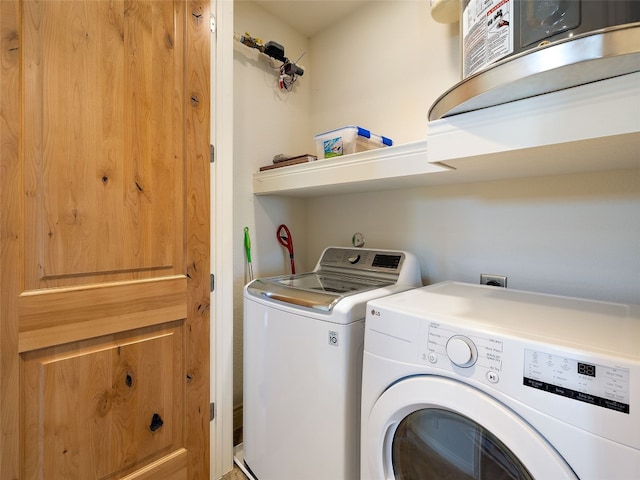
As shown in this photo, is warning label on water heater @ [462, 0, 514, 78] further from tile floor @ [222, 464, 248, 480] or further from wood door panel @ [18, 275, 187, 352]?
tile floor @ [222, 464, 248, 480]

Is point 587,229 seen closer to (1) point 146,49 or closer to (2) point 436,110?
(2) point 436,110

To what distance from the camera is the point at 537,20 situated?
85cm

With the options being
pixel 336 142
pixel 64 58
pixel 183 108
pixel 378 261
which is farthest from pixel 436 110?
pixel 64 58

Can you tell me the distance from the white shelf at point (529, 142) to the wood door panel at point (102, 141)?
818mm

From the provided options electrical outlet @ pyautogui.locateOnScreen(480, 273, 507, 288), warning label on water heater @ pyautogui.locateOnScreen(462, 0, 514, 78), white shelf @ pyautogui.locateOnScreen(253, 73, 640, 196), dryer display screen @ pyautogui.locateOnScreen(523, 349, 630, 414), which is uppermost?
warning label on water heater @ pyautogui.locateOnScreen(462, 0, 514, 78)

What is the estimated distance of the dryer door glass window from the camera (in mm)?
734

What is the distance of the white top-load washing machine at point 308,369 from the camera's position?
3.36 ft

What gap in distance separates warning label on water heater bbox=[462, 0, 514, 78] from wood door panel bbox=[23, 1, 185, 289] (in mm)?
1074

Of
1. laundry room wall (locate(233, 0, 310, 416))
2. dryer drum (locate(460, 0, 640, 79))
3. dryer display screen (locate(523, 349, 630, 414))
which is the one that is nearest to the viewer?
dryer display screen (locate(523, 349, 630, 414))

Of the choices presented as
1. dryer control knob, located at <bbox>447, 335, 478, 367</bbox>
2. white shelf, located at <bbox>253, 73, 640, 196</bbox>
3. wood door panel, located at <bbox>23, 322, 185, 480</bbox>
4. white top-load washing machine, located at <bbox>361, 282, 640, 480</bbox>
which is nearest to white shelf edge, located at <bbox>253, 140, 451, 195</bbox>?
white shelf, located at <bbox>253, 73, 640, 196</bbox>

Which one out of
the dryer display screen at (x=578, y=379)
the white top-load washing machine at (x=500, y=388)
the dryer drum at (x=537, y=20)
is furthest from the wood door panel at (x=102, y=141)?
the dryer display screen at (x=578, y=379)

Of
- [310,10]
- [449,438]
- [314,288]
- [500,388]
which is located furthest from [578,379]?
[310,10]

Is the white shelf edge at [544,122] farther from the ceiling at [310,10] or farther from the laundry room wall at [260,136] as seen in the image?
the ceiling at [310,10]

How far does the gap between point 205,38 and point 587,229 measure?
5.59 ft
